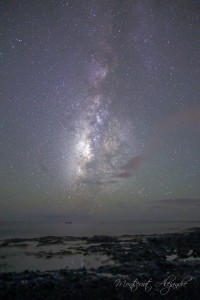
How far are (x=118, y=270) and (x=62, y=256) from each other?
36.8ft

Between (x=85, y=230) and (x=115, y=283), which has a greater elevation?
(x=85, y=230)

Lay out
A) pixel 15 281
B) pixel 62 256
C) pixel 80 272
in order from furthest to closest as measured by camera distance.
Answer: pixel 62 256 → pixel 80 272 → pixel 15 281

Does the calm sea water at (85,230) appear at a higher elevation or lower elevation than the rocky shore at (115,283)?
higher

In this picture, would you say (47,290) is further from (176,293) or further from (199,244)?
(199,244)

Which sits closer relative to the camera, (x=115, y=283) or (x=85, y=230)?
(x=115, y=283)

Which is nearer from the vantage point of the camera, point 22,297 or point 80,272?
point 22,297

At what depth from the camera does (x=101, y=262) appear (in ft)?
81.3

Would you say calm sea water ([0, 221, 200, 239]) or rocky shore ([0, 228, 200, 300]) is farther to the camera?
calm sea water ([0, 221, 200, 239])

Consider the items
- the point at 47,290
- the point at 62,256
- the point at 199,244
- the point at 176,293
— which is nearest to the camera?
the point at 176,293

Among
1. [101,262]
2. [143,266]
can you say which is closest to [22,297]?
[143,266]

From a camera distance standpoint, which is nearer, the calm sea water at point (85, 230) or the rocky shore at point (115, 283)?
the rocky shore at point (115, 283)

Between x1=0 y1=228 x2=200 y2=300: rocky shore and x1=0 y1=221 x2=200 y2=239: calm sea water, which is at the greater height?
x1=0 y1=221 x2=200 y2=239: calm sea water

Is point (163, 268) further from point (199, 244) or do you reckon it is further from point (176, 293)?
point (199, 244)

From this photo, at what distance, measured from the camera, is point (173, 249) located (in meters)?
29.8
